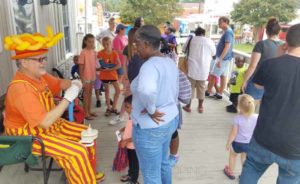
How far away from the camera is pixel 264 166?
2.04 meters

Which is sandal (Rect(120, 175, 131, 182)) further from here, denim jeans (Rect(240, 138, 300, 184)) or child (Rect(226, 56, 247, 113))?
child (Rect(226, 56, 247, 113))

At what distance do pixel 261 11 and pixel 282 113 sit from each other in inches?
766

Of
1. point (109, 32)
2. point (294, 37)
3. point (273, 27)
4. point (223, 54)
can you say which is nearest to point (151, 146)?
point (294, 37)

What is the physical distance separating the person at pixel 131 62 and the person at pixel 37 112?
0.59 meters

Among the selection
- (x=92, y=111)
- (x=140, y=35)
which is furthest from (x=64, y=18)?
(x=140, y=35)

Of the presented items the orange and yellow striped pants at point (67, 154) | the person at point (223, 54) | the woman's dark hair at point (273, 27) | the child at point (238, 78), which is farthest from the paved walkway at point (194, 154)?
the woman's dark hair at point (273, 27)

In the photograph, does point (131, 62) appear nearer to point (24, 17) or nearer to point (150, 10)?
point (24, 17)

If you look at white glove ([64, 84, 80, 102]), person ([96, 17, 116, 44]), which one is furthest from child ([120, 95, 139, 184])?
person ([96, 17, 116, 44])

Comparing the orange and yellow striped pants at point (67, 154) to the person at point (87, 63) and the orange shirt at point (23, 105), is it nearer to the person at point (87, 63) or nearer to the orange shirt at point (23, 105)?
the orange shirt at point (23, 105)

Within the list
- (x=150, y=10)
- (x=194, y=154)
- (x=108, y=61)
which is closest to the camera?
(x=194, y=154)

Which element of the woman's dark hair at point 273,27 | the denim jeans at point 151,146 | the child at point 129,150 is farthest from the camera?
the woman's dark hair at point 273,27

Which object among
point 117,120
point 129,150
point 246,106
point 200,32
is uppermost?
point 200,32

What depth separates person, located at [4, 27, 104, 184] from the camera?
199cm

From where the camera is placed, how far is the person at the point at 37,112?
1.99m
